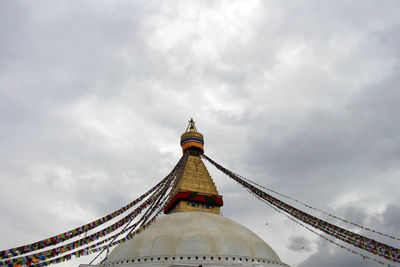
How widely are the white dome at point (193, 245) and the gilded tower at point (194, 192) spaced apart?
459 cm

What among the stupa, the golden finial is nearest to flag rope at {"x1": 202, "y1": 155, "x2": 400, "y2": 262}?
the stupa

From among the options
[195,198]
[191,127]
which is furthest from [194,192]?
[191,127]

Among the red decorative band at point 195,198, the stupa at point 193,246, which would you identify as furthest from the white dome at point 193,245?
the red decorative band at point 195,198

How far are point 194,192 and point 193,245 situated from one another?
22.3 feet

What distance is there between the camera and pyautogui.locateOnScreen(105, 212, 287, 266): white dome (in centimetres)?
948

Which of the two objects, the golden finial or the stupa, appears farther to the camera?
the golden finial

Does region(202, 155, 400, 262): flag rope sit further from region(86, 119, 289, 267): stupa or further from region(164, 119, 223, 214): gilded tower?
region(164, 119, 223, 214): gilded tower

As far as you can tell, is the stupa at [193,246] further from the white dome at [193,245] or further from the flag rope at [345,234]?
the flag rope at [345,234]

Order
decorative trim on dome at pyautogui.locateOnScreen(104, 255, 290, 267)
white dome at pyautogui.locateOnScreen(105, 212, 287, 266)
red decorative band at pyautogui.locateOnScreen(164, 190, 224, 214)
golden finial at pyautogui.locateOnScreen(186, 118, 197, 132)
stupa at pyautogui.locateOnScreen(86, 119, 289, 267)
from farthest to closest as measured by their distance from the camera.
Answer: golden finial at pyautogui.locateOnScreen(186, 118, 197, 132) → red decorative band at pyautogui.locateOnScreen(164, 190, 224, 214) → white dome at pyautogui.locateOnScreen(105, 212, 287, 266) → stupa at pyautogui.locateOnScreen(86, 119, 289, 267) → decorative trim on dome at pyautogui.locateOnScreen(104, 255, 290, 267)

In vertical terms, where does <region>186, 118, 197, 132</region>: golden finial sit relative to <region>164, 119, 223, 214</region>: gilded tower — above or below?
above

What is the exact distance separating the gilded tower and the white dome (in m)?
4.59

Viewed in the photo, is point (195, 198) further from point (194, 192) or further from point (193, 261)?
point (193, 261)

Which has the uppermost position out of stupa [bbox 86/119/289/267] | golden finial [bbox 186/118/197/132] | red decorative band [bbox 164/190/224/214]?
golden finial [bbox 186/118/197/132]

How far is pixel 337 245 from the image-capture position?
37.8 feet
